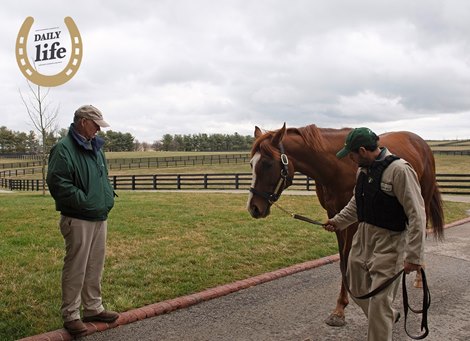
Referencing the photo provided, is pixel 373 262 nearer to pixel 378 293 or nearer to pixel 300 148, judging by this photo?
pixel 378 293

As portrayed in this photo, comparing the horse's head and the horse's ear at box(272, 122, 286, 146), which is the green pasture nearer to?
the horse's head

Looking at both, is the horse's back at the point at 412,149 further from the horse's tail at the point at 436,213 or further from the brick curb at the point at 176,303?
the brick curb at the point at 176,303

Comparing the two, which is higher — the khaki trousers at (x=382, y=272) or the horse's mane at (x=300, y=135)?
the horse's mane at (x=300, y=135)

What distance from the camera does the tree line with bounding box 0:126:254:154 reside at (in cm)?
10344

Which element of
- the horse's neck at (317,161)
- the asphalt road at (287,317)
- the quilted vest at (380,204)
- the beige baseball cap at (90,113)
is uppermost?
the beige baseball cap at (90,113)

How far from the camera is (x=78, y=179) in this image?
12.1 ft

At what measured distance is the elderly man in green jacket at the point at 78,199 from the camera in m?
3.57

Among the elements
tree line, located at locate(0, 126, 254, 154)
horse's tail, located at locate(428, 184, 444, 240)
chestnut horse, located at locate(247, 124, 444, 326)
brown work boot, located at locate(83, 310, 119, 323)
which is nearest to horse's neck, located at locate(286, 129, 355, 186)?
chestnut horse, located at locate(247, 124, 444, 326)

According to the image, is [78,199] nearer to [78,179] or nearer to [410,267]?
[78,179]

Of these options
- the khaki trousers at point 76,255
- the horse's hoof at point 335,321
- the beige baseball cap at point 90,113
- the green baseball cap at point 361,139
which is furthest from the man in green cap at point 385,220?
the khaki trousers at point 76,255

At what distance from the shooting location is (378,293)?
2879 mm

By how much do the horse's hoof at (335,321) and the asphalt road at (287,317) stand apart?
5cm

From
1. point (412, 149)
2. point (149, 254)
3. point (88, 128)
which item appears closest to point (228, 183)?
point (149, 254)

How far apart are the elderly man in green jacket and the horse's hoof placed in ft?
7.95
